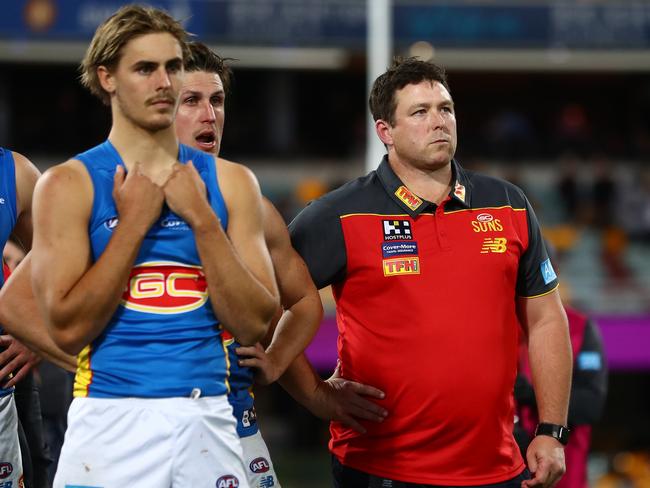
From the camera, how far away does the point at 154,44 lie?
10.6 ft

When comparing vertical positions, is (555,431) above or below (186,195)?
below

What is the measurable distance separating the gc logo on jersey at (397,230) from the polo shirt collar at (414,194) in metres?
0.05

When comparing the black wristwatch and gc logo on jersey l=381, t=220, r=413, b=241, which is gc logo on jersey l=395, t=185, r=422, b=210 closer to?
gc logo on jersey l=381, t=220, r=413, b=241

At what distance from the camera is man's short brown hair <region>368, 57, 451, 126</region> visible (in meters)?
4.31

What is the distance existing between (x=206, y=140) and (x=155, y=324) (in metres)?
1.31

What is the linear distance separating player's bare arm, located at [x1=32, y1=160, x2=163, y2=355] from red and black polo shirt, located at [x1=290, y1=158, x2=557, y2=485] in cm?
116

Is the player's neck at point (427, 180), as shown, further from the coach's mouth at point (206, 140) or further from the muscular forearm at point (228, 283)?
the muscular forearm at point (228, 283)

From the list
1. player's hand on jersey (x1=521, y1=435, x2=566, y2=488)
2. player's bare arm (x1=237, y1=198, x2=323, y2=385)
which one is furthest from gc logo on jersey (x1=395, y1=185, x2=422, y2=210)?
player's hand on jersey (x1=521, y1=435, x2=566, y2=488)

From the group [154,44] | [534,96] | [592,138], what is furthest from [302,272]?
[534,96]

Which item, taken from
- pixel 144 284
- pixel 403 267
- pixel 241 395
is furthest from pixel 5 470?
pixel 403 267

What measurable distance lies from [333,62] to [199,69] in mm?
16332

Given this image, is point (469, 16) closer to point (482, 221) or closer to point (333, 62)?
point (333, 62)

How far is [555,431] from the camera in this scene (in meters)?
4.17

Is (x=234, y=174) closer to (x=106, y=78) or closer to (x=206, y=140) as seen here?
(x=106, y=78)
